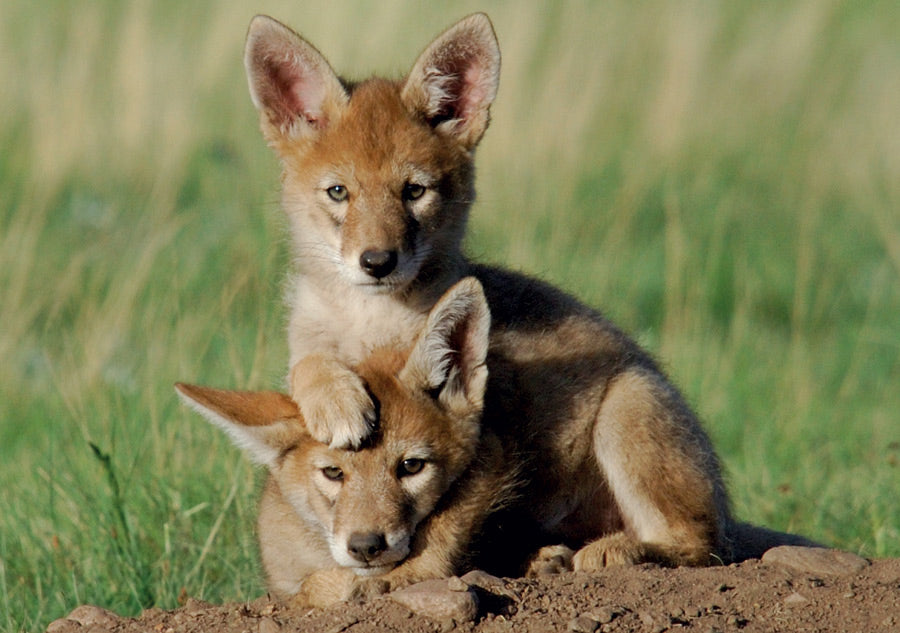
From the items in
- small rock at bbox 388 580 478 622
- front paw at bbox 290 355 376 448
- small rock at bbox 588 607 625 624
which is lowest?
small rock at bbox 388 580 478 622

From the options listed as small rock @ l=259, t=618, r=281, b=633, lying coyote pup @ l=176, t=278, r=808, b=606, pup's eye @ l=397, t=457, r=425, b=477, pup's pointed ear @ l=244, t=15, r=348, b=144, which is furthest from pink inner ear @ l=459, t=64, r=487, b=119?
small rock @ l=259, t=618, r=281, b=633

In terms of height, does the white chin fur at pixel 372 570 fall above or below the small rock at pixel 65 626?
above

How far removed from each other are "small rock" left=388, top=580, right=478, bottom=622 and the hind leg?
0.96 metres

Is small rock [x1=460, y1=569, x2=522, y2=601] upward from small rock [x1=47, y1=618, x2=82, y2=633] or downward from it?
upward

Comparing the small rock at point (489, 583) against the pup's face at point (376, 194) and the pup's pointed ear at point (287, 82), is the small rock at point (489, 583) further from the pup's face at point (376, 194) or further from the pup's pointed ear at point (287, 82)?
the pup's pointed ear at point (287, 82)

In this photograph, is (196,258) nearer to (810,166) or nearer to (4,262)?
(4,262)

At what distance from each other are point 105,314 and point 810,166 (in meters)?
7.45

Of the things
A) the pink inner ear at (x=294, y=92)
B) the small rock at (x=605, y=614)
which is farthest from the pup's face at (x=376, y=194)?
the small rock at (x=605, y=614)

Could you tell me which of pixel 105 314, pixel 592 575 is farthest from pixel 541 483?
pixel 105 314

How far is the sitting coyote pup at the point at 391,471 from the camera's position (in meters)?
4.19

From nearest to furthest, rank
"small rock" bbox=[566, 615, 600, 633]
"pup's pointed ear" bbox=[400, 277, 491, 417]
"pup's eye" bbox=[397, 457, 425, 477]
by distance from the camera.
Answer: "small rock" bbox=[566, 615, 600, 633], "pup's eye" bbox=[397, 457, 425, 477], "pup's pointed ear" bbox=[400, 277, 491, 417]

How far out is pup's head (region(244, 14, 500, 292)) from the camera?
5.35m

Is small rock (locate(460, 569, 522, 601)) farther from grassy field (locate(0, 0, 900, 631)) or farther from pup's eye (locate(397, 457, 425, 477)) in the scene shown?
grassy field (locate(0, 0, 900, 631))

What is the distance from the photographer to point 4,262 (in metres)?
9.07
